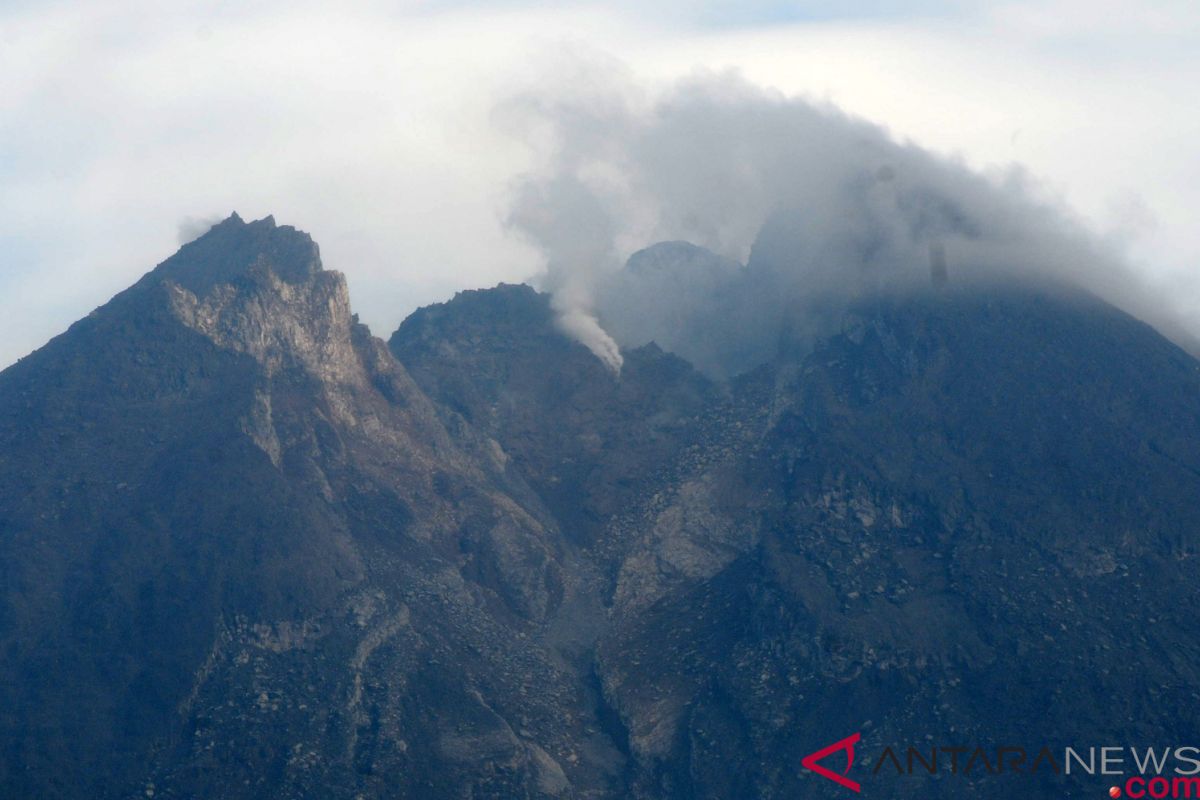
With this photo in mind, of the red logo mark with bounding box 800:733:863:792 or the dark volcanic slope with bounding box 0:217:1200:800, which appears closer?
the dark volcanic slope with bounding box 0:217:1200:800

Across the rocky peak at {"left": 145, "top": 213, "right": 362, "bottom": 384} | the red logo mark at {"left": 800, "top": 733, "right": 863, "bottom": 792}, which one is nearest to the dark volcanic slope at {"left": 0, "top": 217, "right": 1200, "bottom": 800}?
the rocky peak at {"left": 145, "top": 213, "right": 362, "bottom": 384}

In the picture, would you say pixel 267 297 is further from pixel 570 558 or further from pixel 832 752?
pixel 832 752

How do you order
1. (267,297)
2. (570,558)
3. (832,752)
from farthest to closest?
(570,558), (267,297), (832,752)

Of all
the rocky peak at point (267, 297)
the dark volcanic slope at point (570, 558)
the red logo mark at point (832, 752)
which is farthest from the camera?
the rocky peak at point (267, 297)

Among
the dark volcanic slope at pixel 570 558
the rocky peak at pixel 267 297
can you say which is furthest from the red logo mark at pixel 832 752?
the rocky peak at pixel 267 297

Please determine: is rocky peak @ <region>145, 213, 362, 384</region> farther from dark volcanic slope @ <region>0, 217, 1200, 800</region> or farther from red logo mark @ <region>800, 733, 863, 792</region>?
red logo mark @ <region>800, 733, 863, 792</region>

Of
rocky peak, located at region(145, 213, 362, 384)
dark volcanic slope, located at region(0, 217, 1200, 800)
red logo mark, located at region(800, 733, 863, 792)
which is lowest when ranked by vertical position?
red logo mark, located at region(800, 733, 863, 792)

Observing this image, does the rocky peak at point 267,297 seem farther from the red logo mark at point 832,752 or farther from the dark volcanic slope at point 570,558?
the red logo mark at point 832,752

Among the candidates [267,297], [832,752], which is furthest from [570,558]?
[832,752]

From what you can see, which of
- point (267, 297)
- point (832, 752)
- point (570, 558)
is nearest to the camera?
point (832, 752)
